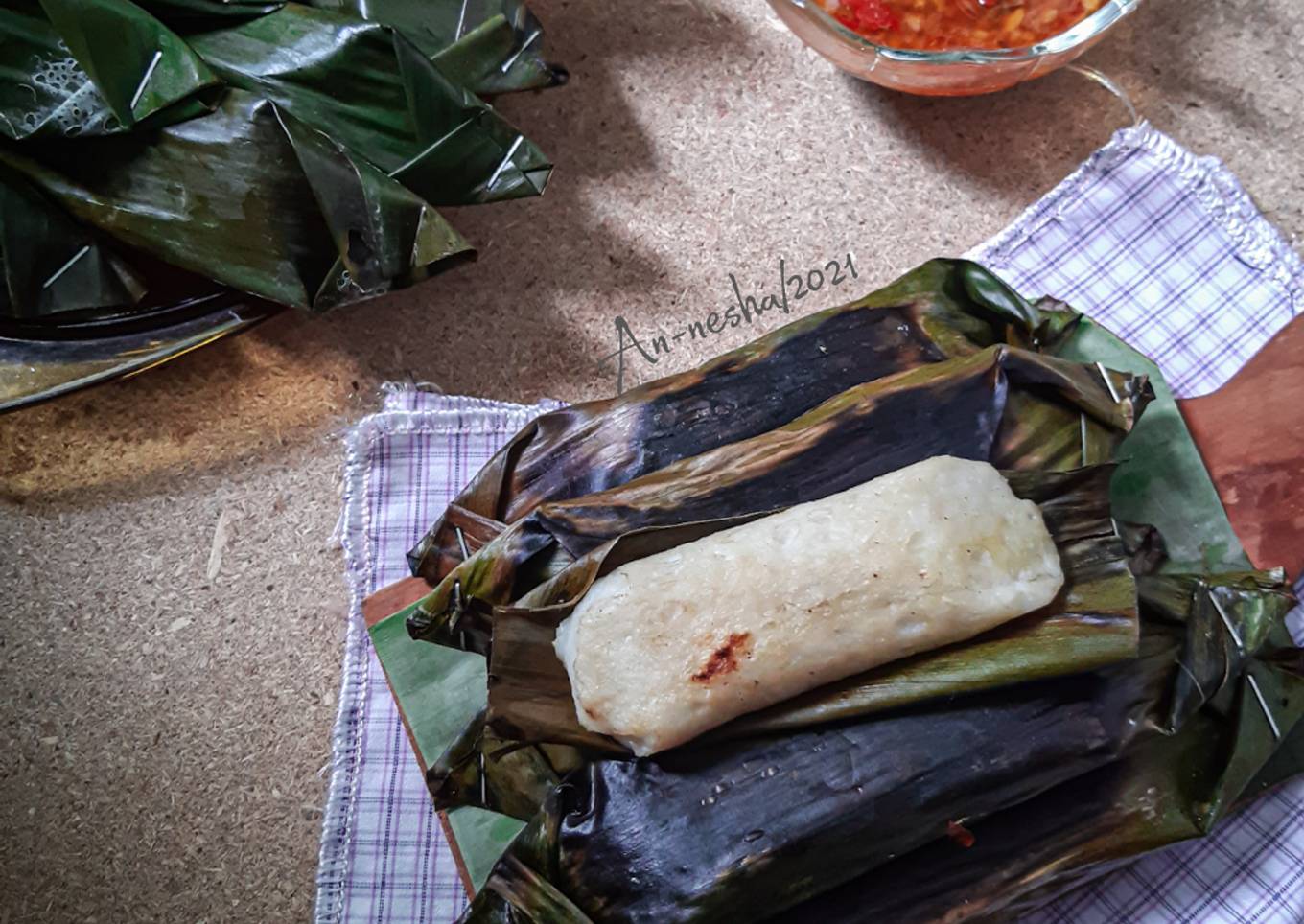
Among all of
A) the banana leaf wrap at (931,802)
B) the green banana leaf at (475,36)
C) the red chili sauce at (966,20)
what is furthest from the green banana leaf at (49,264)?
the red chili sauce at (966,20)

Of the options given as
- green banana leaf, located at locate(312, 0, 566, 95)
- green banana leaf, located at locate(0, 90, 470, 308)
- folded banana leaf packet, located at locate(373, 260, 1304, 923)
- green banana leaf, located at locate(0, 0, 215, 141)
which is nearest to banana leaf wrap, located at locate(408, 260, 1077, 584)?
folded banana leaf packet, located at locate(373, 260, 1304, 923)

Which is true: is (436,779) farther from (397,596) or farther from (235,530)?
(235,530)

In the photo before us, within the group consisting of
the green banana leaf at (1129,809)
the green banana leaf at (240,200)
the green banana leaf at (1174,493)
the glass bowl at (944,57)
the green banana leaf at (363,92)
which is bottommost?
the green banana leaf at (1129,809)

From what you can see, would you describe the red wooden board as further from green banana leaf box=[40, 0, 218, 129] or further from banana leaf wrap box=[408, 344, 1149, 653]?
green banana leaf box=[40, 0, 218, 129]

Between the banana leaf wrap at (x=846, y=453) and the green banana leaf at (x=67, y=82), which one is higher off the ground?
the green banana leaf at (x=67, y=82)

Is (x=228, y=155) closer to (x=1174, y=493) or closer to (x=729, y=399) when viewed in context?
(x=729, y=399)

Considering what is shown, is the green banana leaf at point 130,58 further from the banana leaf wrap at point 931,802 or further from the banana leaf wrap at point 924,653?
the banana leaf wrap at point 931,802
